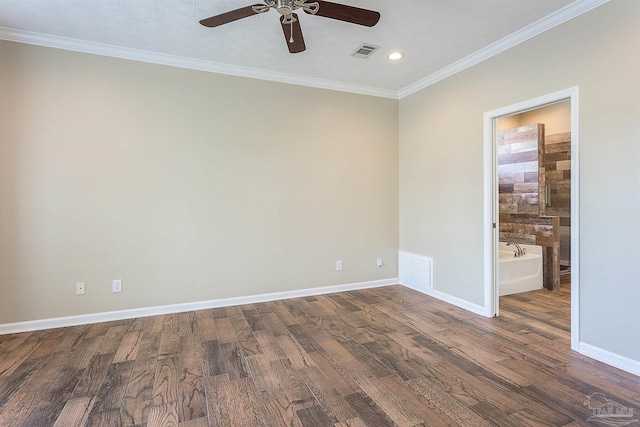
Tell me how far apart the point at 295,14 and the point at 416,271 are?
11.1 feet

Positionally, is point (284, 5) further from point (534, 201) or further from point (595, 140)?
point (534, 201)

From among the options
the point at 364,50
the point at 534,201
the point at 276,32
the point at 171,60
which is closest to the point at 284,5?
the point at 276,32

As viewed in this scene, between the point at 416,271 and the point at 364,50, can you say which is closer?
the point at 364,50

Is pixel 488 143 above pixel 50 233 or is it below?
above

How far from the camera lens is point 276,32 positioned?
293cm

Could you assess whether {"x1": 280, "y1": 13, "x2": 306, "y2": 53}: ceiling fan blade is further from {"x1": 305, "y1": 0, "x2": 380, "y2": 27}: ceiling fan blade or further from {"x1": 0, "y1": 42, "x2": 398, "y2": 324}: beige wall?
{"x1": 0, "y1": 42, "x2": 398, "y2": 324}: beige wall

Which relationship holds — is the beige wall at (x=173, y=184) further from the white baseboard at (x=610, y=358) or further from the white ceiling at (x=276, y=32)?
the white baseboard at (x=610, y=358)

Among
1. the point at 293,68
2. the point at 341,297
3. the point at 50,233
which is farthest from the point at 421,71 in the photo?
the point at 50,233

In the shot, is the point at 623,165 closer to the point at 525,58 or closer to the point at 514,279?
the point at 525,58

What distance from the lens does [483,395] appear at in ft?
6.59

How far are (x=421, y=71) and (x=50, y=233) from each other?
4.29m

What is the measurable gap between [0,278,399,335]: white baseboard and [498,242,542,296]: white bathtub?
1.61 m

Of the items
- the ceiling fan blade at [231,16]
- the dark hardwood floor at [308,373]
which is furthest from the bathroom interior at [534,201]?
the ceiling fan blade at [231,16]

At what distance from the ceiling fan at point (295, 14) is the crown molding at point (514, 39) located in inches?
62.5
